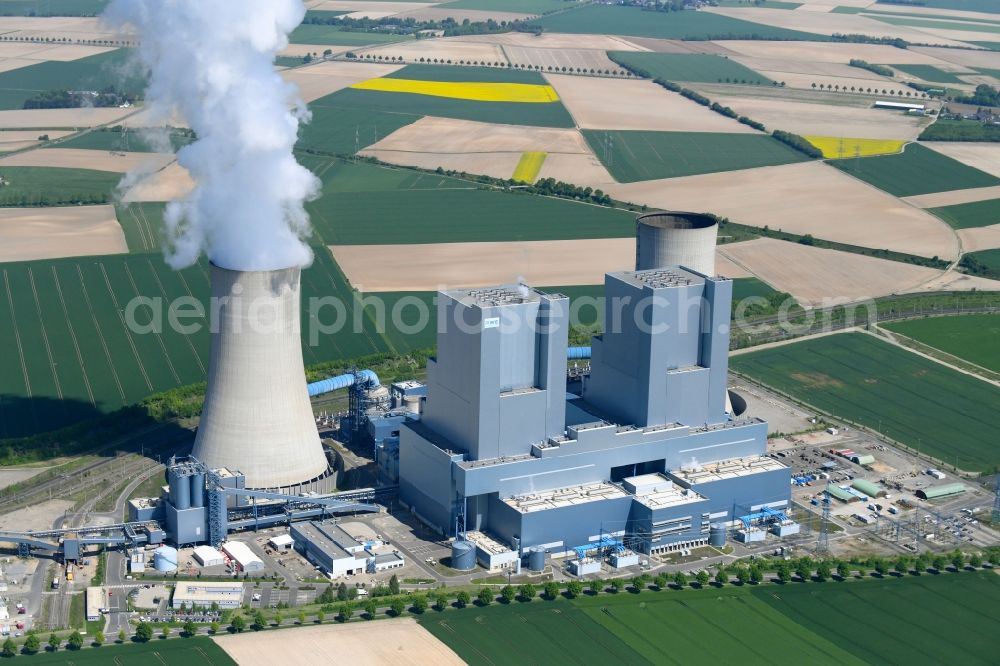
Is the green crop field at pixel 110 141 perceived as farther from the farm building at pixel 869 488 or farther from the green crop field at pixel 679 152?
the farm building at pixel 869 488

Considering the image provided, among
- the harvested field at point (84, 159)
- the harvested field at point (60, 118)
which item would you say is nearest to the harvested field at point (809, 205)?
the harvested field at point (84, 159)

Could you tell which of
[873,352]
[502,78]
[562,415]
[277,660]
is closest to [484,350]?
[562,415]

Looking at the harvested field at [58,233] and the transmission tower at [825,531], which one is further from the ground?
the harvested field at [58,233]

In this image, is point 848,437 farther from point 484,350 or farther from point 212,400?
point 212,400

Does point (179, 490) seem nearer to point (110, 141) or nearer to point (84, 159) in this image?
point (84, 159)

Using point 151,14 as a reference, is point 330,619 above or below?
below

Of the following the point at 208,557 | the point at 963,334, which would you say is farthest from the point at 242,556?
the point at 963,334

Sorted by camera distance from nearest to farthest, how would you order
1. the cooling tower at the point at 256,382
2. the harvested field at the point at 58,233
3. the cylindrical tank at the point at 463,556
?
the cylindrical tank at the point at 463,556 < the cooling tower at the point at 256,382 < the harvested field at the point at 58,233
